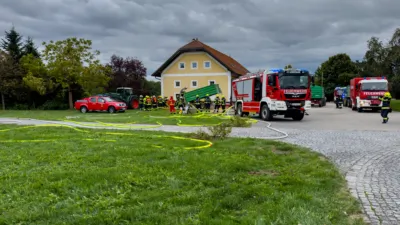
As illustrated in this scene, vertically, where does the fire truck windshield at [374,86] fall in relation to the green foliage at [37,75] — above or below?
below

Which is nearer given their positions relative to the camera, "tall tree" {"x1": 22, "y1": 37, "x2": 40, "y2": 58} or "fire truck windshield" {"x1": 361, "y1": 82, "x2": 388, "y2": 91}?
"fire truck windshield" {"x1": 361, "y1": 82, "x2": 388, "y2": 91}

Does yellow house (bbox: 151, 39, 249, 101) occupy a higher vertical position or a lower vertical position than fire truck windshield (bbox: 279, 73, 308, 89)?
higher

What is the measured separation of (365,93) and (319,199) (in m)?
25.2

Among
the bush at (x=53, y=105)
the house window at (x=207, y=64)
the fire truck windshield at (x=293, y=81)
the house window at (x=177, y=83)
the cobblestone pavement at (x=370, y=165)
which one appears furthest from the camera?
the house window at (x=177, y=83)

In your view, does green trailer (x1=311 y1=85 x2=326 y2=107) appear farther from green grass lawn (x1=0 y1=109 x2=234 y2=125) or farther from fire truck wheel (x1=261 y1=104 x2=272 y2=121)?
fire truck wheel (x1=261 y1=104 x2=272 y2=121)

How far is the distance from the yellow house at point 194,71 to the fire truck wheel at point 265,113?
23038mm

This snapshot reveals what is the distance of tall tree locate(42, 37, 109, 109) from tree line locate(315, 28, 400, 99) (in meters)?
31.1

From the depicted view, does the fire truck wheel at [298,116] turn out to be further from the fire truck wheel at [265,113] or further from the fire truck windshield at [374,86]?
the fire truck windshield at [374,86]

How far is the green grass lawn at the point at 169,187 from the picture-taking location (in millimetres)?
3615

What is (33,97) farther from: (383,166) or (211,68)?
(383,166)

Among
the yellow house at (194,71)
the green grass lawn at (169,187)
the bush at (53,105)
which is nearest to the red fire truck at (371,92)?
the yellow house at (194,71)

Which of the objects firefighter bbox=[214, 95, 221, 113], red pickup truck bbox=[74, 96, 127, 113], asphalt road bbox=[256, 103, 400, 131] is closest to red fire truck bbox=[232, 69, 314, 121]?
asphalt road bbox=[256, 103, 400, 131]

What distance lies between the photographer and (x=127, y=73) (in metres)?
49.2

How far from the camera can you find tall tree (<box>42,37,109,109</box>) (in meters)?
34.2
